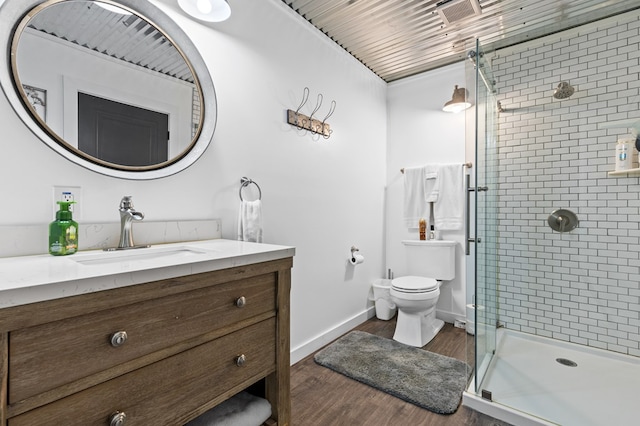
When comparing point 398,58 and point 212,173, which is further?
point 398,58

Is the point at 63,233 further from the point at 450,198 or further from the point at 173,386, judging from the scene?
the point at 450,198

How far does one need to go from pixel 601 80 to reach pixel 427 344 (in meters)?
2.30

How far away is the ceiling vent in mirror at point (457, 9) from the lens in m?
2.02

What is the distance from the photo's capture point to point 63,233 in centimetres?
108

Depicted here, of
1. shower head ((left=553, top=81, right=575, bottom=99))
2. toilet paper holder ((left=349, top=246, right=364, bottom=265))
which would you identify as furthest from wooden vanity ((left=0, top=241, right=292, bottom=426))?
shower head ((left=553, top=81, right=575, bottom=99))

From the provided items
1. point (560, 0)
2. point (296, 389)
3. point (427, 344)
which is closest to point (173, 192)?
point (296, 389)

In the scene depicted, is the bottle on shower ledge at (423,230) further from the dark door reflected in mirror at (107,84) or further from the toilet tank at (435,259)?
the dark door reflected in mirror at (107,84)

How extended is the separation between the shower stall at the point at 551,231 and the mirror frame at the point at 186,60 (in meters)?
1.63

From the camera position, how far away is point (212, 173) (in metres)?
1.66

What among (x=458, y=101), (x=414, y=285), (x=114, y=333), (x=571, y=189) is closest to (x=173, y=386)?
(x=114, y=333)

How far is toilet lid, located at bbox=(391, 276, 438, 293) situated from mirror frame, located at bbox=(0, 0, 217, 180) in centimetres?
172

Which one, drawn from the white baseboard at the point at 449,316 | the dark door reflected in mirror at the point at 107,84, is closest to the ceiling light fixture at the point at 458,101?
the white baseboard at the point at 449,316

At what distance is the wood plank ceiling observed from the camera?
203 centimetres

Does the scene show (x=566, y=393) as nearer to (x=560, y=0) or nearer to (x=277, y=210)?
(x=277, y=210)
